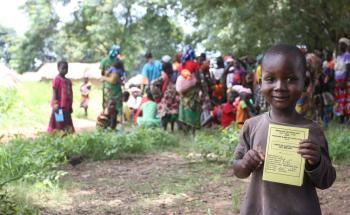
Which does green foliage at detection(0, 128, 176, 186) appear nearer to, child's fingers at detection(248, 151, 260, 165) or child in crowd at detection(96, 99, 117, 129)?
child in crowd at detection(96, 99, 117, 129)

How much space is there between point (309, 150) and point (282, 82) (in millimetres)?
278

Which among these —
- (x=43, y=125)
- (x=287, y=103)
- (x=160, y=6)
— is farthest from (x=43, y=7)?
(x=287, y=103)

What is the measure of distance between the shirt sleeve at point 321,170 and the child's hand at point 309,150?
0.05 m

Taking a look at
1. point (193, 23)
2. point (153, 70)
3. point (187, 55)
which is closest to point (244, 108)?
point (187, 55)

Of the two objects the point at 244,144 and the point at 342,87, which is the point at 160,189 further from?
the point at 342,87

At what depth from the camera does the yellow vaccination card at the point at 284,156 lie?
179cm

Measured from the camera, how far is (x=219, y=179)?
5.33 m

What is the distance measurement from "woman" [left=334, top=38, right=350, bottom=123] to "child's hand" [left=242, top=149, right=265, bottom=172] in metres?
7.51

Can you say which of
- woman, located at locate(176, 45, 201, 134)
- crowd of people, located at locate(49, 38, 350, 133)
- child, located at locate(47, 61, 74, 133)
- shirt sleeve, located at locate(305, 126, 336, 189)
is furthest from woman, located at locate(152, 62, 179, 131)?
shirt sleeve, located at locate(305, 126, 336, 189)

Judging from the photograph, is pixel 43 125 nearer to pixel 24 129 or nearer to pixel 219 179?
pixel 24 129

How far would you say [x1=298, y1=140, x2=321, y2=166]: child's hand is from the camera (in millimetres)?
1754

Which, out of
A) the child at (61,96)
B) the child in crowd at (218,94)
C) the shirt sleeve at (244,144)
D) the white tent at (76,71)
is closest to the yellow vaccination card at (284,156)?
the shirt sleeve at (244,144)

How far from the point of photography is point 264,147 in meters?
1.94

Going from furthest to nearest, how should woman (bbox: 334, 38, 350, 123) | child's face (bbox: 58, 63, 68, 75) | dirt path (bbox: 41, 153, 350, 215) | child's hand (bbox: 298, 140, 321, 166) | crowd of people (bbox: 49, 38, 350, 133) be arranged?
woman (bbox: 334, 38, 350, 123)
crowd of people (bbox: 49, 38, 350, 133)
child's face (bbox: 58, 63, 68, 75)
dirt path (bbox: 41, 153, 350, 215)
child's hand (bbox: 298, 140, 321, 166)
